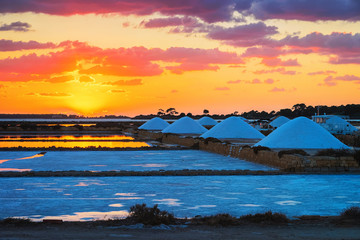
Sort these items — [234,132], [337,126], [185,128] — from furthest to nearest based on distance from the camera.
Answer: [185,128], [337,126], [234,132]

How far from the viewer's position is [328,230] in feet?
20.9

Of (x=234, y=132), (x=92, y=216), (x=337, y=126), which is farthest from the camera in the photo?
(x=337, y=126)

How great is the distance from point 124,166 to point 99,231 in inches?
397

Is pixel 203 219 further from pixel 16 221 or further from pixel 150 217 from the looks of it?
pixel 16 221

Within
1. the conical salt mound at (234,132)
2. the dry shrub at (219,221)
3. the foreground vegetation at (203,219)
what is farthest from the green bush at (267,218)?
the conical salt mound at (234,132)

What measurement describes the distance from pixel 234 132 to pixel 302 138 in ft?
36.1

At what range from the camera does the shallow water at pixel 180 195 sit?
7.87m

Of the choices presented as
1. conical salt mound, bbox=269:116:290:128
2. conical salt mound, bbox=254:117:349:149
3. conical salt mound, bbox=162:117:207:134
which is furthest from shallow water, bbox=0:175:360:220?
conical salt mound, bbox=269:116:290:128

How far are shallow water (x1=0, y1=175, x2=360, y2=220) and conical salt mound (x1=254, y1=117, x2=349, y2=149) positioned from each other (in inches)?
270

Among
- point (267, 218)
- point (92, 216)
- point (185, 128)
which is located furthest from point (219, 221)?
point (185, 128)

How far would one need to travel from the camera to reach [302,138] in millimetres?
20250

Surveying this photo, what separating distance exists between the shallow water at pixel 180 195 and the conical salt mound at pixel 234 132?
1765 cm

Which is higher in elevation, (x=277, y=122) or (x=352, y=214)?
(x=277, y=122)

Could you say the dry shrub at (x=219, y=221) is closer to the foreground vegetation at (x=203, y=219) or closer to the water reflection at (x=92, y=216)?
the foreground vegetation at (x=203, y=219)
